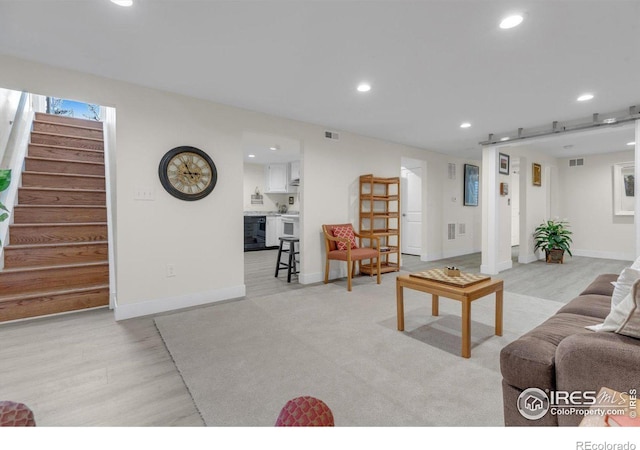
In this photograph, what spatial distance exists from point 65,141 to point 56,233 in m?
1.69

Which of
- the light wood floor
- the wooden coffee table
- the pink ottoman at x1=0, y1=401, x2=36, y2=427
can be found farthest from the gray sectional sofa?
the pink ottoman at x1=0, y1=401, x2=36, y2=427

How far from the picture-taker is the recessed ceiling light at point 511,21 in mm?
1961

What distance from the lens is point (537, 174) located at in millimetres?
6414

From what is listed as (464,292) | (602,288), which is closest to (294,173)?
(464,292)

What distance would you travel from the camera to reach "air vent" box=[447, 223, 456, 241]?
670cm

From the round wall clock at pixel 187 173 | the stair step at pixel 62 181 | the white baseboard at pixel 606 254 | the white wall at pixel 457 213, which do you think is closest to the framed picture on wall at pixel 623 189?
the white baseboard at pixel 606 254

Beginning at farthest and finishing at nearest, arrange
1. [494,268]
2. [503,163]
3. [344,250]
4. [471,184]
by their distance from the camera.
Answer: [471,184]
[503,163]
[494,268]
[344,250]

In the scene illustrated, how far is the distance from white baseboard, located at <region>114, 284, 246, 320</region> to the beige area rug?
19cm

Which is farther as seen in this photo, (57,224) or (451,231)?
(451,231)

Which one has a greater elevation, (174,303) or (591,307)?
(591,307)

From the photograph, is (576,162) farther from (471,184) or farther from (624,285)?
(624,285)

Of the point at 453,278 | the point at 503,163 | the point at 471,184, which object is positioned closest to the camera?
the point at 453,278

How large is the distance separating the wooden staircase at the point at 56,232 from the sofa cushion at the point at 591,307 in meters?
4.05
